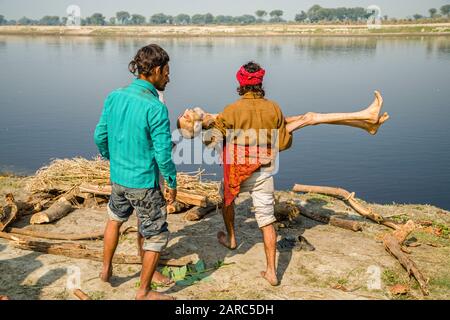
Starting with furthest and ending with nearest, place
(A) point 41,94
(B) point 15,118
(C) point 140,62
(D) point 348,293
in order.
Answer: (A) point 41,94 < (B) point 15,118 < (D) point 348,293 < (C) point 140,62

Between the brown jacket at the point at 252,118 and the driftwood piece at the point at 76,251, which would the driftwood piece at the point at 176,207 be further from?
the brown jacket at the point at 252,118

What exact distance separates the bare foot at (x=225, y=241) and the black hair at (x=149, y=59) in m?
2.48

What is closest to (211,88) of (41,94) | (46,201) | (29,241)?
(41,94)

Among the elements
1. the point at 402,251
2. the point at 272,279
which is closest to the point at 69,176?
the point at 272,279

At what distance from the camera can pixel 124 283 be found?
4906 millimetres

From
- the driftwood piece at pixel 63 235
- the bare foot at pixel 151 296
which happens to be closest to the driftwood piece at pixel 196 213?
the driftwood piece at pixel 63 235

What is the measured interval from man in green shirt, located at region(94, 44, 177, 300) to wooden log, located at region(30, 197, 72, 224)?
260 centimetres

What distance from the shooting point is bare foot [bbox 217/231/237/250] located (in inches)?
226

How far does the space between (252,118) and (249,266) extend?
5.72 feet

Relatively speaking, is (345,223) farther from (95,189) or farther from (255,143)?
(95,189)

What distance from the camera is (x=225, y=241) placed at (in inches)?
230

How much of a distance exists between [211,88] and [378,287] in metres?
24.5

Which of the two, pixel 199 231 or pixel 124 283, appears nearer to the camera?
pixel 124 283
